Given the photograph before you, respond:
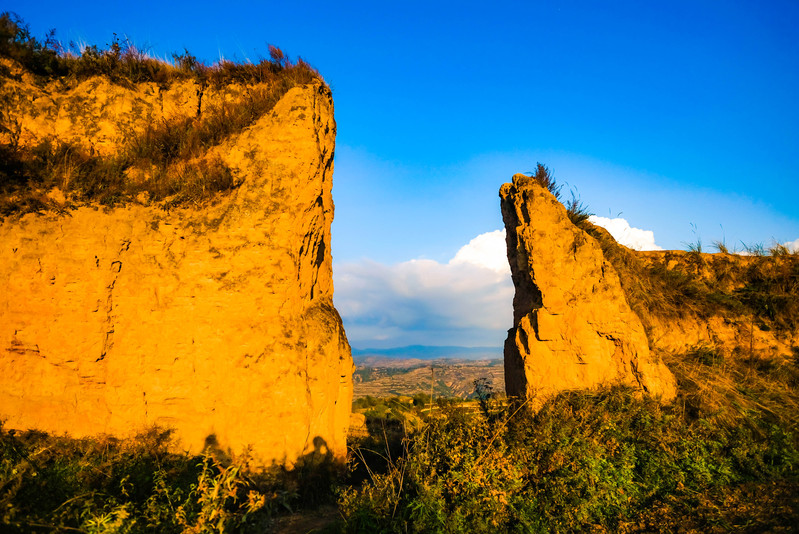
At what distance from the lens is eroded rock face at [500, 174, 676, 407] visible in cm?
896

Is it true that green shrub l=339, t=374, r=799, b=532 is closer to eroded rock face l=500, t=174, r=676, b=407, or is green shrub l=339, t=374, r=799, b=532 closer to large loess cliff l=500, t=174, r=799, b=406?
eroded rock face l=500, t=174, r=676, b=407

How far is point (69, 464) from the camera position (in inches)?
238

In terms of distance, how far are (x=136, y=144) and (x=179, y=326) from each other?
4020 millimetres

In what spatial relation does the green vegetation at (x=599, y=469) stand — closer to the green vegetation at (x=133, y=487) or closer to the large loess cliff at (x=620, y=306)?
the large loess cliff at (x=620, y=306)

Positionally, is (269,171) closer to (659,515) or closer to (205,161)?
(205,161)

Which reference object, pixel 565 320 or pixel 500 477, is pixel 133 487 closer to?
pixel 500 477

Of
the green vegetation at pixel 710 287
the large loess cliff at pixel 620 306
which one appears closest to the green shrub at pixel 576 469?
the large loess cliff at pixel 620 306

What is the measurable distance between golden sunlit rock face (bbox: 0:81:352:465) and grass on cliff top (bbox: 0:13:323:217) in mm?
329

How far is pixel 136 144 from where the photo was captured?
834 cm

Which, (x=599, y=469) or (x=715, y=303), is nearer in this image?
(x=599, y=469)

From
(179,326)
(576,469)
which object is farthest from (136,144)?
(576,469)

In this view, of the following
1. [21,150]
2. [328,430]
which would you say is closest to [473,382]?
[328,430]

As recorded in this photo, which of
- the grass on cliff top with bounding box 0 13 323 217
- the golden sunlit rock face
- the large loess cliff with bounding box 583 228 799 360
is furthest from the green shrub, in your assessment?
the grass on cliff top with bounding box 0 13 323 217

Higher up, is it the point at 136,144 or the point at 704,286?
the point at 136,144
